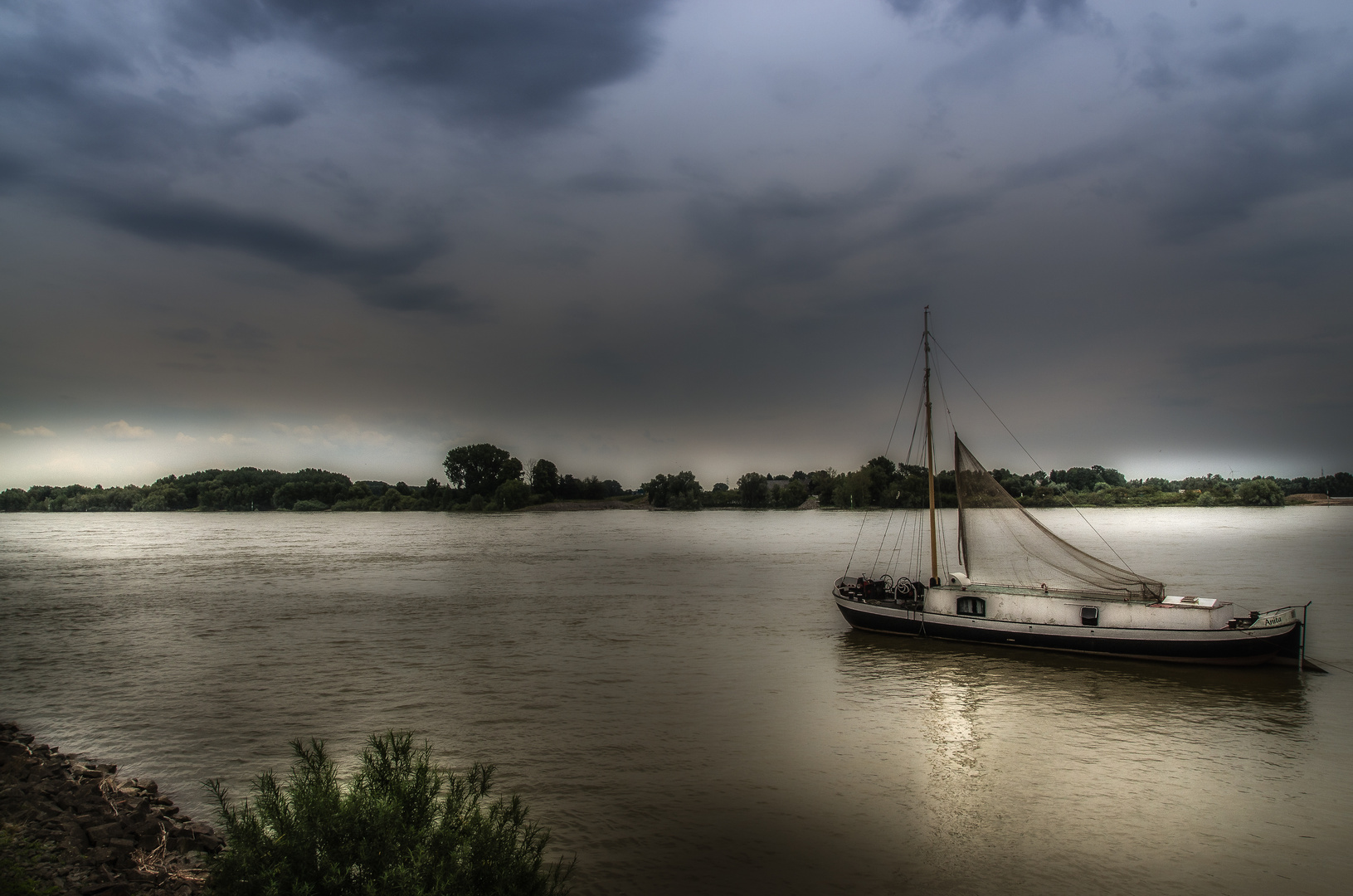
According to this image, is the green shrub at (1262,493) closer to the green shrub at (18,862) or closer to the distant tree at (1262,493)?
the distant tree at (1262,493)

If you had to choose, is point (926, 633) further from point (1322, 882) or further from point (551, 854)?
point (551, 854)

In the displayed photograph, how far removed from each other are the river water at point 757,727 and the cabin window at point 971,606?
1.50 meters

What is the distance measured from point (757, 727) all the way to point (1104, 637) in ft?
44.1

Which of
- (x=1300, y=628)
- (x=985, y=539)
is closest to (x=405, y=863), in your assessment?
(x=985, y=539)

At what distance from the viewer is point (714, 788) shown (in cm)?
1381

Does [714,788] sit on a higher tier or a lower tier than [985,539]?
lower

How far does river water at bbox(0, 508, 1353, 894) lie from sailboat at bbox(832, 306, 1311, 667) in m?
0.83

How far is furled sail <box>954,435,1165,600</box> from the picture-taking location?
24391mm

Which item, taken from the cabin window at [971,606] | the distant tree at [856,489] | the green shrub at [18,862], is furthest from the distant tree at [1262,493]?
the green shrub at [18,862]

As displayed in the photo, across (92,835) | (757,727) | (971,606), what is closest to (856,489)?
(971,606)

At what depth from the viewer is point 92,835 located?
390 inches

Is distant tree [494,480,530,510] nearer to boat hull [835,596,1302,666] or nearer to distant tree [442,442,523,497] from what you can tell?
distant tree [442,442,523,497]

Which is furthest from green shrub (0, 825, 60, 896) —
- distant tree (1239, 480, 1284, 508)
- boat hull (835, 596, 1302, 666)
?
distant tree (1239, 480, 1284, 508)

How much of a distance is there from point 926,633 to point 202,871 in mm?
23377
